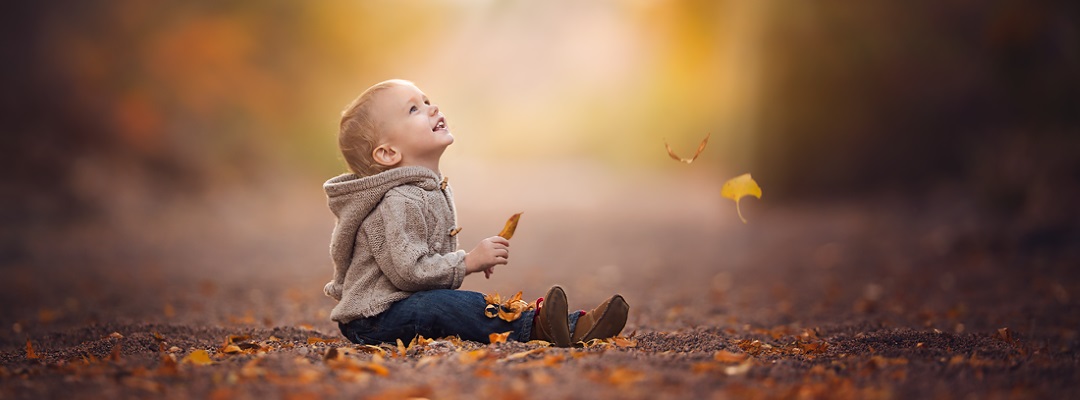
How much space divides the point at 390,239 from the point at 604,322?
85 cm

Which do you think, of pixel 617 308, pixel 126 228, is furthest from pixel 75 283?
pixel 617 308

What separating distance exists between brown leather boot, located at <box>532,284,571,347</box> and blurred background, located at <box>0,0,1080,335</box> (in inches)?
157

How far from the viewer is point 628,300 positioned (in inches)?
261

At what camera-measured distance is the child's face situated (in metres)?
3.56

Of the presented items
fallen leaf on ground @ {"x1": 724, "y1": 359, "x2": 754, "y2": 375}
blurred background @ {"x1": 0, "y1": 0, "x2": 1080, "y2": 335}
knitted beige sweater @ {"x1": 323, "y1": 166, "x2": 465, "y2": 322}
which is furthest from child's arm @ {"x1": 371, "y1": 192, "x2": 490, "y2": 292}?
blurred background @ {"x1": 0, "y1": 0, "x2": 1080, "y2": 335}

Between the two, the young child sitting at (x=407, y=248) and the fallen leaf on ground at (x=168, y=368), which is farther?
the young child sitting at (x=407, y=248)

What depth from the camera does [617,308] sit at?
11.4ft

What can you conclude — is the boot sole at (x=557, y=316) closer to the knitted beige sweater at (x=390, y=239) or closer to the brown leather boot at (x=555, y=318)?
the brown leather boot at (x=555, y=318)

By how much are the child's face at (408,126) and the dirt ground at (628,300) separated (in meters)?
0.74

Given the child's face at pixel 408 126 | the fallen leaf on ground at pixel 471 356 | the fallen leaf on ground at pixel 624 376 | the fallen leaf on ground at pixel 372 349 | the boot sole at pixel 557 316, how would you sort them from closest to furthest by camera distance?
A: the fallen leaf on ground at pixel 624 376, the fallen leaf on ground at pixel 471 356, the fallen leaf on ground at pixel 372 349, the boot sole at pixel 557 316, the child's face at pixel 408 126

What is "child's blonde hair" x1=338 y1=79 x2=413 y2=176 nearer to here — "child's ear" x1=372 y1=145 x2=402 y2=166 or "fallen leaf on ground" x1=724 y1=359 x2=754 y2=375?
"child's ear" x1=372 y1=145 x2=402 y2=166

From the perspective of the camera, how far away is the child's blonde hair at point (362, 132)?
11.8 ft

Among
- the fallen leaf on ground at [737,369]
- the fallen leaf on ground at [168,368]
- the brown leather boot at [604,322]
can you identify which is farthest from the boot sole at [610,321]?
the fallen leaf on ground at [168,368]

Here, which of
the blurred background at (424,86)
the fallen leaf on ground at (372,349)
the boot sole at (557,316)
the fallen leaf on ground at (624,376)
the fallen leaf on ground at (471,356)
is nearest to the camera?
the fallen leaf on ground at (624,376)
